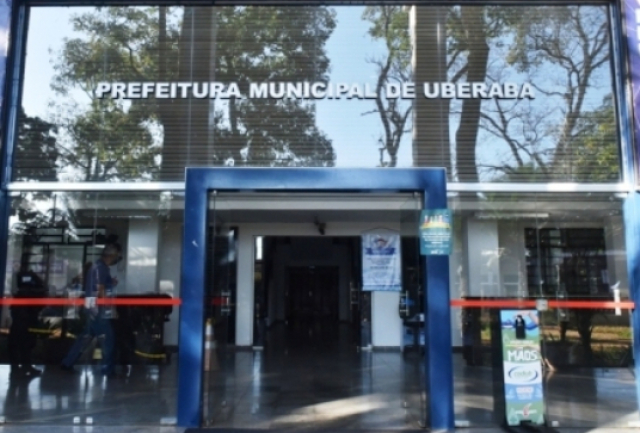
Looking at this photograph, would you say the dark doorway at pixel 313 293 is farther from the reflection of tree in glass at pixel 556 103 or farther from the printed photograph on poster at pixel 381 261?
the reflection of tree in glass at pixel 556 103

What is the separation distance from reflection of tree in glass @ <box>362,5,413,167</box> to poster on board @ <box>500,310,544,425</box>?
2044mm

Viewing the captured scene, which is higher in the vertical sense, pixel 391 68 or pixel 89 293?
pixel 391 68

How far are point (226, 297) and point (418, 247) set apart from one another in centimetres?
254

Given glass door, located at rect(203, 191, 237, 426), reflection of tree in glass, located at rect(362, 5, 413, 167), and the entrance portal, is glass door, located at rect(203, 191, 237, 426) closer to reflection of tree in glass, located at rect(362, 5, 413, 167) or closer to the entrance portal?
the entrance portal

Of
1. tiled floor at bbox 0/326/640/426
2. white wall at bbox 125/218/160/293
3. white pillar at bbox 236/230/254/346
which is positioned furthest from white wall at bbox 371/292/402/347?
white wall at bbox 125/218/160/293

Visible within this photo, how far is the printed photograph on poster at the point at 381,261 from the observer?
398 inches

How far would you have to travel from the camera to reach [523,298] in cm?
647

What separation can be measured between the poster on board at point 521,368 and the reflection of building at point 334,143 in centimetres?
41

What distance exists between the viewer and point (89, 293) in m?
6.52

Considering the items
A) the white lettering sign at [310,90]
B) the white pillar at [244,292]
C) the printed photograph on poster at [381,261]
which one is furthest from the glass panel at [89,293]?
the white pillar at [244,292]

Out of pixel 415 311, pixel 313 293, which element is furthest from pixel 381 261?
pixel 313 293

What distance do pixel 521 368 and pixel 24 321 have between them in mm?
5416

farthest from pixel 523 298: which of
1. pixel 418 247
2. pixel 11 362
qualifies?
pixel 11 362

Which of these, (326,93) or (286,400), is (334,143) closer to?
(326,93)
